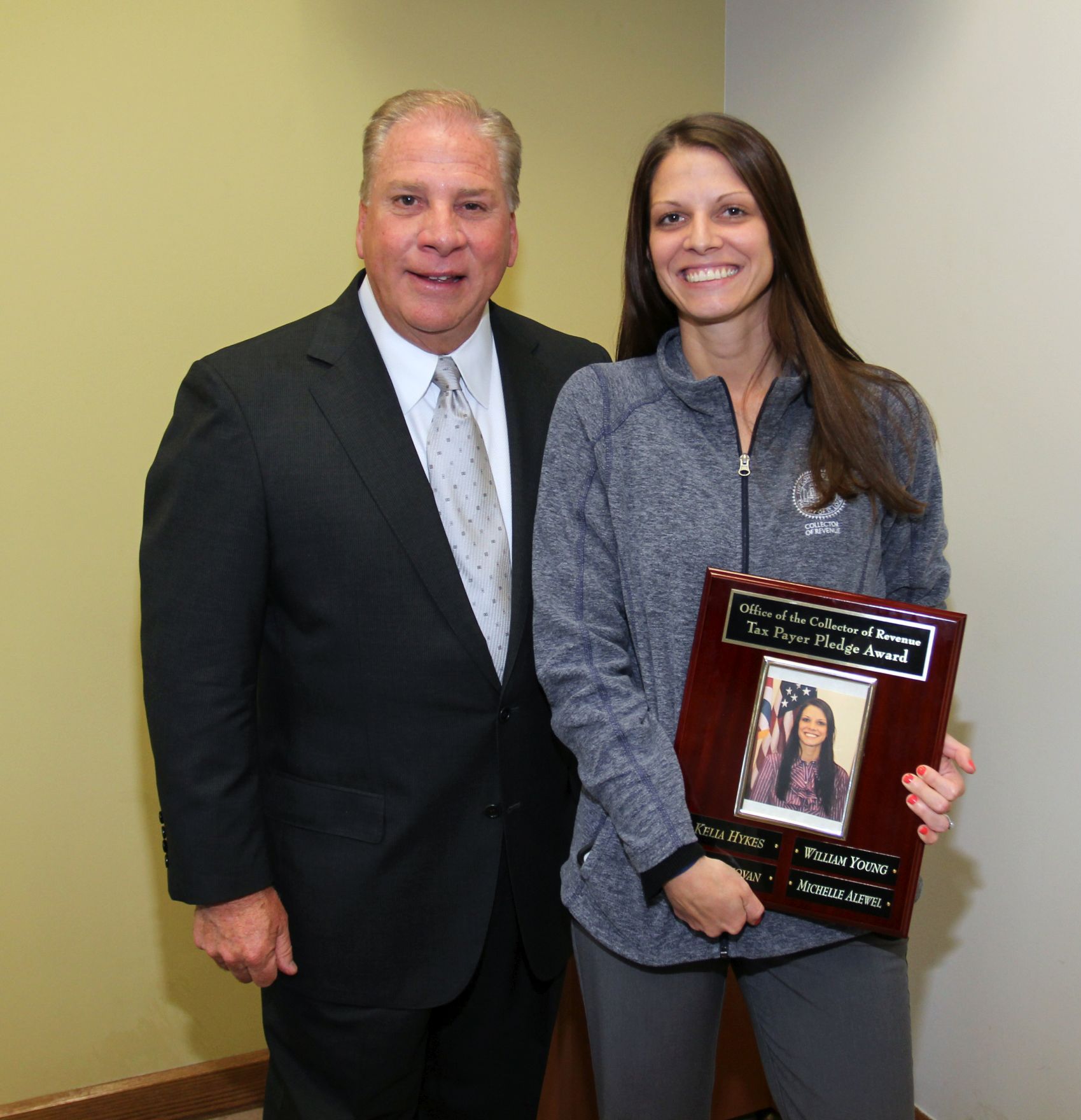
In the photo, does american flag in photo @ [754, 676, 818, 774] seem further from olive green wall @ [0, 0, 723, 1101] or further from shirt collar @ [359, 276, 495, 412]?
olive green wall @ [0, 0, 723, 1101]

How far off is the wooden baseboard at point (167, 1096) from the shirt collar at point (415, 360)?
5.95 feet

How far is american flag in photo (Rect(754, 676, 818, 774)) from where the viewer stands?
140cm

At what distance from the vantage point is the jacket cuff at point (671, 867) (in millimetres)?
1366

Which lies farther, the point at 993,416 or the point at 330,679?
the point at 993,416

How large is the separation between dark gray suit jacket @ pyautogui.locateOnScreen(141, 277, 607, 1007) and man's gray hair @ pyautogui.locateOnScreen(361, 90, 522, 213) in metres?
0.31

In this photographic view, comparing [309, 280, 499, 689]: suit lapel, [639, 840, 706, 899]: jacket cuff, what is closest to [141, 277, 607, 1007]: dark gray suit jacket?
[309, 280, 499, 689]: suit lapel

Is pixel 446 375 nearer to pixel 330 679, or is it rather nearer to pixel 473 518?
pixel 473 518

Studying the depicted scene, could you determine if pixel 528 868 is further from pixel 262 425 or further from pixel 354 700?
pixel 262 425

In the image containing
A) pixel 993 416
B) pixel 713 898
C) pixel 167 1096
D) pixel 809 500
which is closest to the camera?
pixel 713 898

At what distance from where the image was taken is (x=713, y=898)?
136 cm

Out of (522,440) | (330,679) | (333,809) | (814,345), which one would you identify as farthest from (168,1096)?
(814,345)

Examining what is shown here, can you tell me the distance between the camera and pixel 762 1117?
2486mm

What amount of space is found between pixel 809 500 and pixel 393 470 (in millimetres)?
644

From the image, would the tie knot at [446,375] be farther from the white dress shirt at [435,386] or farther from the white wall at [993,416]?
the white wall at [993,416]
